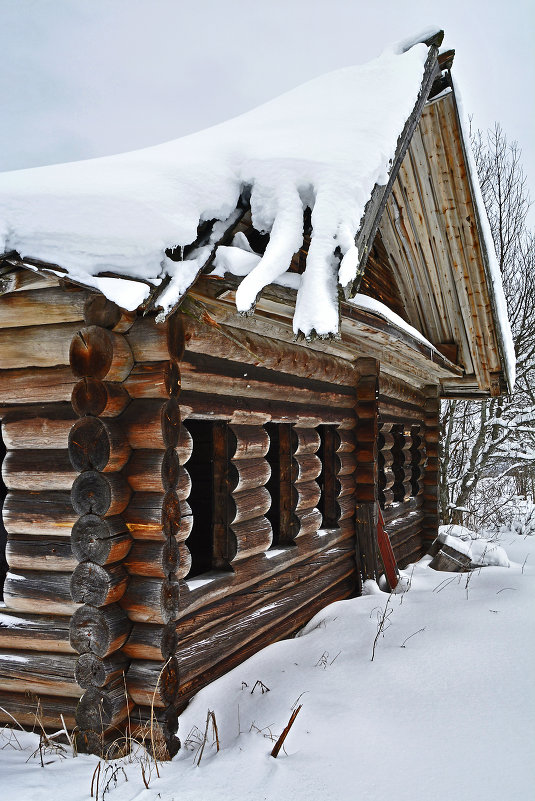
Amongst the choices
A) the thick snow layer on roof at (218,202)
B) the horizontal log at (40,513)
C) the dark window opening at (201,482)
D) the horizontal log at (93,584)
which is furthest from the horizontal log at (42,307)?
the dark window opening at (201,482)

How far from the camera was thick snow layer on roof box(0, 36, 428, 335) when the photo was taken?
3.05 meters

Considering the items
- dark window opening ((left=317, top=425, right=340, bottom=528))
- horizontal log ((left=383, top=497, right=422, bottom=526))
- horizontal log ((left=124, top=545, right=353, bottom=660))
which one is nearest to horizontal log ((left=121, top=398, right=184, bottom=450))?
horizontal log ((left=124, top=545, right=353, bottom=660))

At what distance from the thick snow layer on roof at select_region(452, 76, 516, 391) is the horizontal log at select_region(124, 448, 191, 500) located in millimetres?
4048

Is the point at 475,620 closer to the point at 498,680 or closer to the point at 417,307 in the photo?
the point at 498,680

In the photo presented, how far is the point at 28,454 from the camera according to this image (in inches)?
147

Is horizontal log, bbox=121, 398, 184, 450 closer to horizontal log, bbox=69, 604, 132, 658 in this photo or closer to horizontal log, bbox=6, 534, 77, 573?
horizontal log, bbox=6, 534, 77, 573

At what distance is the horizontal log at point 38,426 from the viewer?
3.62 m

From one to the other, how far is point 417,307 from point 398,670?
4787 millimetres

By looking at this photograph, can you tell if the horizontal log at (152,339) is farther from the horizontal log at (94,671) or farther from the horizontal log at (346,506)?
the horizontal log at (346,506)

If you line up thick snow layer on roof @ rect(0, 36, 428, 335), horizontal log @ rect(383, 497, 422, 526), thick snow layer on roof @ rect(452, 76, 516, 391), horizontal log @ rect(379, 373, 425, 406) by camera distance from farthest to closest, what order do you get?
horizontal log @ rect(383, 497, 422, 526) → horizontal log @ rect(379, 373, 425, 406) → thick snow layer on roof @ rect(452, 76, 516, 391) → thick snow layer on roof @ rect(0, 36, 428, 335)

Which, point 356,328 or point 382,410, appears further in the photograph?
point 382,410

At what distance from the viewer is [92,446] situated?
3385 millimetres

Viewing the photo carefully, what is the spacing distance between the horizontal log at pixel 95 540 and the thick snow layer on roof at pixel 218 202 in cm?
126

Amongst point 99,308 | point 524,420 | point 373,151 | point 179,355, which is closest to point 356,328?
point 373,151
